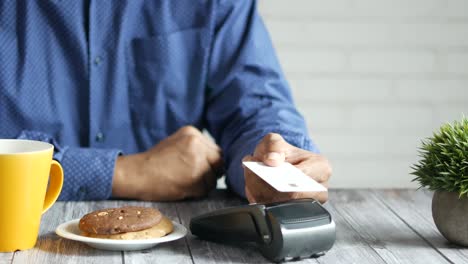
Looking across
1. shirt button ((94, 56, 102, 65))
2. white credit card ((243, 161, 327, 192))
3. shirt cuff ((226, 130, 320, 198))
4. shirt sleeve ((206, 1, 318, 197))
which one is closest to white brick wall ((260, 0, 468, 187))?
shirt sleeve ((206, 1, 318, 197))

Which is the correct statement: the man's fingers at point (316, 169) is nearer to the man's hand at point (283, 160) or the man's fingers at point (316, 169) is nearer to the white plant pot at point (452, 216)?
the man's hand at point (283, 160)

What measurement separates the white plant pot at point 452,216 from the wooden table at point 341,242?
2 centimetres

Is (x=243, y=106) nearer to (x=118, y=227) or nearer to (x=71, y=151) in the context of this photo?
(x=71, y=151)

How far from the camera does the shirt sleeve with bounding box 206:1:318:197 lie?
173 cm

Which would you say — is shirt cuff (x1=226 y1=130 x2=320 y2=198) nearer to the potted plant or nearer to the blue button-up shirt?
the blue button-up shirt

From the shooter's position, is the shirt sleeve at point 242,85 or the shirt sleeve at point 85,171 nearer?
the shirt sleeve at point 85,171

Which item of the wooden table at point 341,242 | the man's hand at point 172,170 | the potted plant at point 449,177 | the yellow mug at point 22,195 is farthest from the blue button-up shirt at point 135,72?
the yellow mug at point 22,195

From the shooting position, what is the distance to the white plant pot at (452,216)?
1187 mm

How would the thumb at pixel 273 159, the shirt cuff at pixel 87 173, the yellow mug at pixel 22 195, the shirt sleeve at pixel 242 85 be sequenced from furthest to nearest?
the shirt sleeve at pixel 242 85 < the shirt cuff at pixel 87 173 < the thumb at pixel 273 159 < the yellow mug at pixel 22 195

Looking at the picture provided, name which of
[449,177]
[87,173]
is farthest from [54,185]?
[449,177]

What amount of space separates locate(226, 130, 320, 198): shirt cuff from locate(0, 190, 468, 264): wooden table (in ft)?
0.14

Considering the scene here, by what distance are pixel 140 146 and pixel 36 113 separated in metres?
0.26

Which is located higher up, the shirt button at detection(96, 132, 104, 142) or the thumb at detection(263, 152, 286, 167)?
the thumb at detection(263, 152, 286, 167)

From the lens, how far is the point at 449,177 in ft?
3.89
